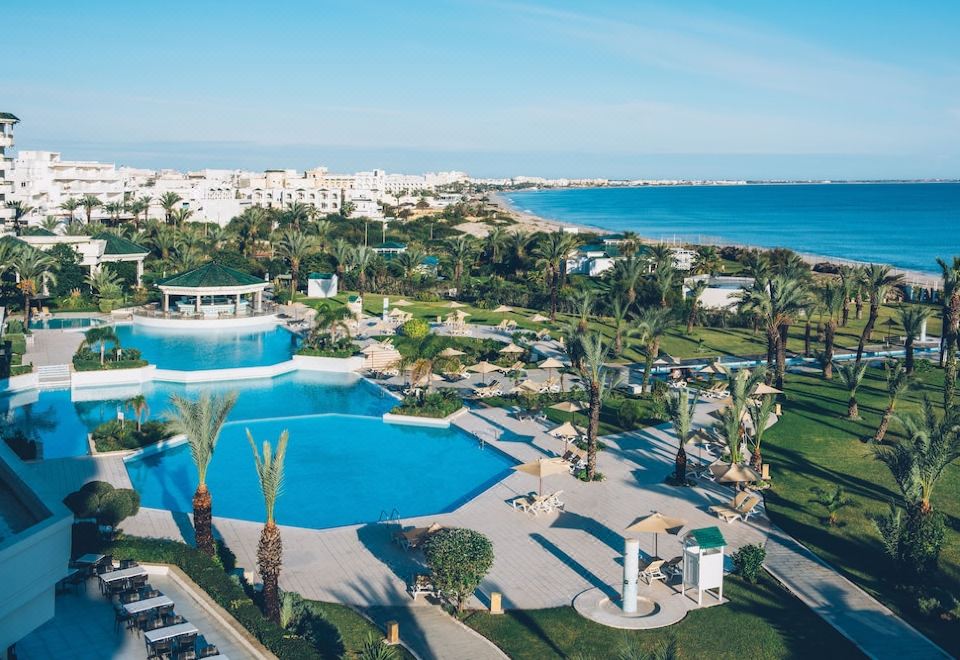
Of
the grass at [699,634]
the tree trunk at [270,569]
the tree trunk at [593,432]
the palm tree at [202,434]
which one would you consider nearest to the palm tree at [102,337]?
the palm tree at [202,434]

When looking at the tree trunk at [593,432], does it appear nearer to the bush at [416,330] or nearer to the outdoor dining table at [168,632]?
the outdoor dining table at [168,632]

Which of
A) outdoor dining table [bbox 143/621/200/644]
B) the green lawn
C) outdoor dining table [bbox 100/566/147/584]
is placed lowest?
the green lawn

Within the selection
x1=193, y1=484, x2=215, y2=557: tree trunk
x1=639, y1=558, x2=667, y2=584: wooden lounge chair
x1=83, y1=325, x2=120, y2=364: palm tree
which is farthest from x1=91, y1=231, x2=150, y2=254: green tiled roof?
x1=639, y1=558, x2=667, y2=584: wooden lounge chair

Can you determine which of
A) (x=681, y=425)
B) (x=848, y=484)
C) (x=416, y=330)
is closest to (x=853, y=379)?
(x=848, y=484)

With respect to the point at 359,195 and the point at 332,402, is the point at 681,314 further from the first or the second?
the point at 359,195

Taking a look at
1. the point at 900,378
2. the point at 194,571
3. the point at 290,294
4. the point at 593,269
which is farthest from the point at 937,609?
the point at 593,269

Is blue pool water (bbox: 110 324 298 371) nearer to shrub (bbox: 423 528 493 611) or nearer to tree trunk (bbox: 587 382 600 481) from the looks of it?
tree trunk (bbox: 587 382 600 481)

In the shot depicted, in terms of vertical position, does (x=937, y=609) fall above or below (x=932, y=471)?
below
